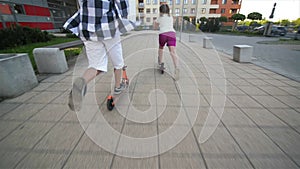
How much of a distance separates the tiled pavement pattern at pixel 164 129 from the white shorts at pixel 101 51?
0.67m

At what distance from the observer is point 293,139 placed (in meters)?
1.54

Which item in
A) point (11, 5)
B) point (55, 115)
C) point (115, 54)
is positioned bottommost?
point (55, 115)

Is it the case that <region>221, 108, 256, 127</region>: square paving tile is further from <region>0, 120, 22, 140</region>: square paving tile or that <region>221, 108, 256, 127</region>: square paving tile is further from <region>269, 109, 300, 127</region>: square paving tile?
<region>0, 120, 22, 140</region>: square paving tile

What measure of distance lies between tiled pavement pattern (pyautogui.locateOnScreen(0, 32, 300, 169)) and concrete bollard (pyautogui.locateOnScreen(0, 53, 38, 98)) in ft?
0.52

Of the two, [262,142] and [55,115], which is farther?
[55,115]

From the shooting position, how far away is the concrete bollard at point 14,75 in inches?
86.5

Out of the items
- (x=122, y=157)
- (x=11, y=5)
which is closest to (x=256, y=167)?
(x=122, y=157)

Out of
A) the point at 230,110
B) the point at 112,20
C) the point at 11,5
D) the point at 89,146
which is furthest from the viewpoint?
the point at 11,5

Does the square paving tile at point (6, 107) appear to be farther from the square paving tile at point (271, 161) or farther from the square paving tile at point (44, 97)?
the square paving tile at point (271, 161)

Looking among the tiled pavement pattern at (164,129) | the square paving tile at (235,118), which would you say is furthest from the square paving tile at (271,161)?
the square paving tile at (235,118)

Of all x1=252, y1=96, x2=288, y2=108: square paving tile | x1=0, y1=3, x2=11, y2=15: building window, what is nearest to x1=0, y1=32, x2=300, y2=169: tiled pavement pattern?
x1=252, y1=96, x2=288, y2=108: square paving tile

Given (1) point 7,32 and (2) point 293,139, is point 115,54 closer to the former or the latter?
(2) point 293,139

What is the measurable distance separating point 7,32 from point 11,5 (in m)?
8.88

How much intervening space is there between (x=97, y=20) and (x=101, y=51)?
359 mm
